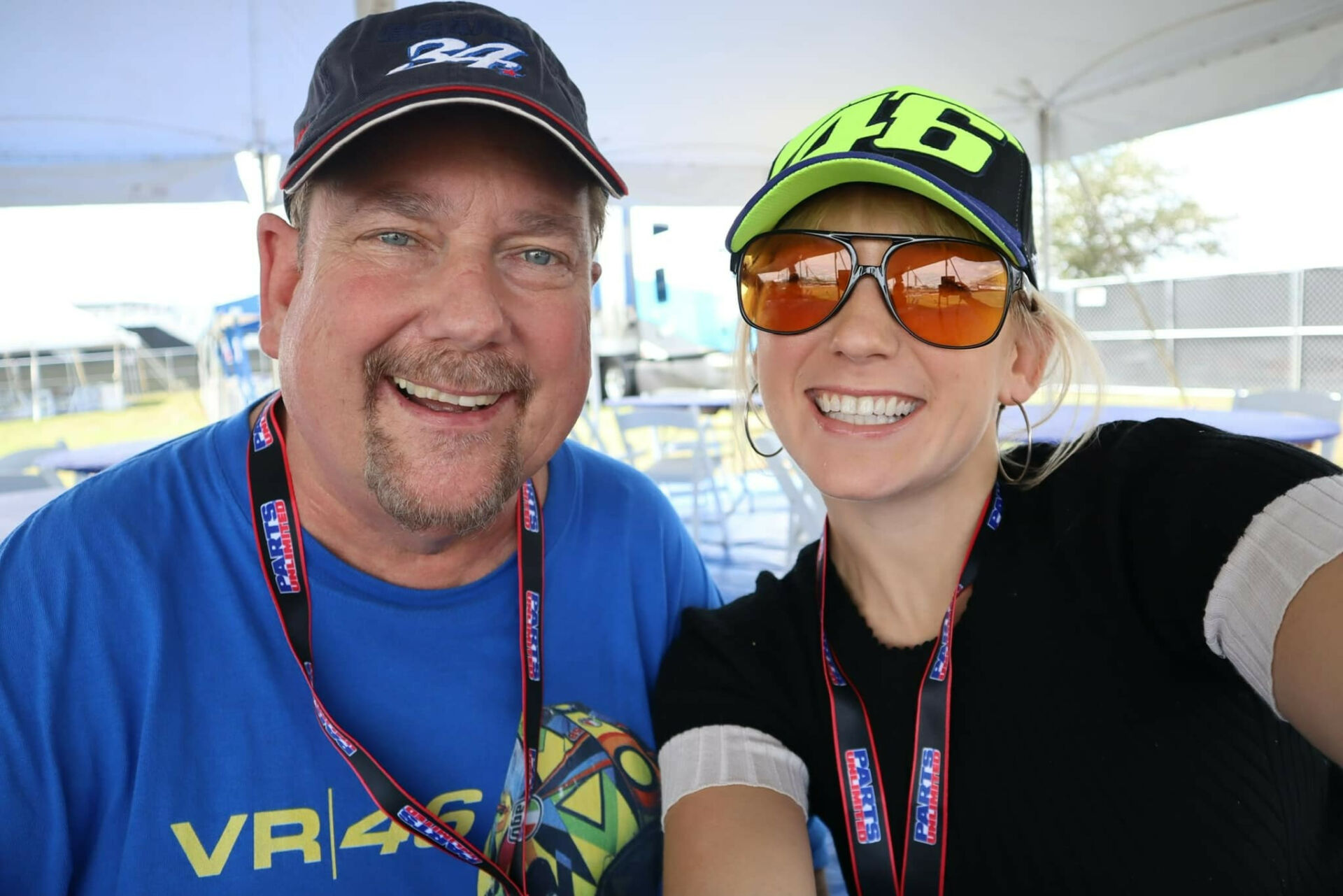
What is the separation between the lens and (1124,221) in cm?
1305

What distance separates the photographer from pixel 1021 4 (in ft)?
18.6

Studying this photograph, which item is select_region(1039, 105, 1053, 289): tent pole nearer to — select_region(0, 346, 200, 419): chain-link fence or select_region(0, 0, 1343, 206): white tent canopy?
select_region(0, 0, 1343, 206): white tent canopy

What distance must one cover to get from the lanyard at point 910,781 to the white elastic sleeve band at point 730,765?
0.27 ft

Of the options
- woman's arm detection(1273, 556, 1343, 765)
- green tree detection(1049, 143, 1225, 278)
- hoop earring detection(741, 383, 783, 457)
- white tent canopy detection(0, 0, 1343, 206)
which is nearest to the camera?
woman's arm detection(1273, 556, 1343, 765)

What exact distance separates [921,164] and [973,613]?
71cm

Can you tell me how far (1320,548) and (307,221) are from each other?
5.07 feet

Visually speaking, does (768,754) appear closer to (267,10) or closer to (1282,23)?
(267,10)

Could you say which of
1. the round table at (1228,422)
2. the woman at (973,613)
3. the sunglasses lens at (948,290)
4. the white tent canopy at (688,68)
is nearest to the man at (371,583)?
the woman at (973,613)

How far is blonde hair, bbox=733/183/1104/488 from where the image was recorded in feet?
4.81

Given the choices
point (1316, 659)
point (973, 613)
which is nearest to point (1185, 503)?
point (1316, 659)

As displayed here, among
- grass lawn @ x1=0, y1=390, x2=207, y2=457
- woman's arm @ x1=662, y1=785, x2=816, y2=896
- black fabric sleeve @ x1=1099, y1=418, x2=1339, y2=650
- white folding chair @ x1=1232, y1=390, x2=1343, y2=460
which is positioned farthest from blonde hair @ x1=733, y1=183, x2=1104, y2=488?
grass lawn @ x1=0, y1=390, x2=207, y2=457

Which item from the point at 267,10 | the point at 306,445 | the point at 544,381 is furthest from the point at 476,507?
the point at 267,10

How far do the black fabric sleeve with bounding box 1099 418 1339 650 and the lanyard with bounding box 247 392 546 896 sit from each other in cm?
95

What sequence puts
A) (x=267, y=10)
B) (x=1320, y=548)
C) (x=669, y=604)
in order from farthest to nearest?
1. (x=267, y=10)
2. (x=669, y=604)
3. (x=1320, y=548)
